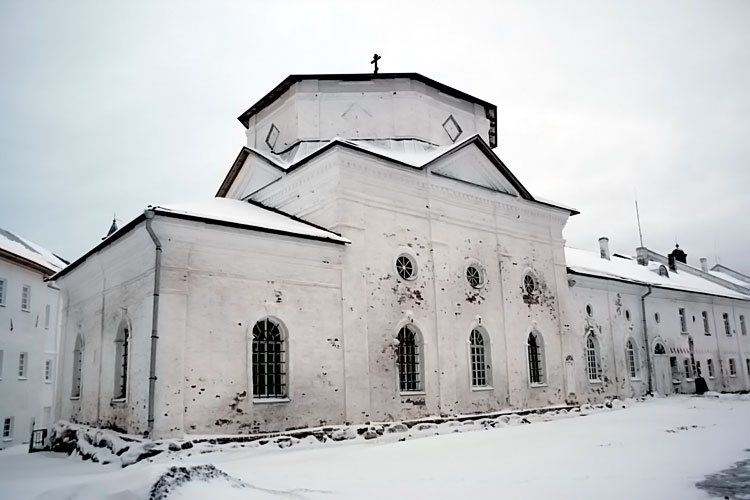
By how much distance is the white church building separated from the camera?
12781 millimetres

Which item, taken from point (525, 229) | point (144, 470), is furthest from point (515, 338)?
point (144, 470)

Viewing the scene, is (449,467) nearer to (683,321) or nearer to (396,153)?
(396,153)

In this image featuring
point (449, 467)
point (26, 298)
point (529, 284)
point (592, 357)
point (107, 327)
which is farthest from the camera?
point (26, 298)

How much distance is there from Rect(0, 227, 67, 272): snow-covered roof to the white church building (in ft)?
28.3

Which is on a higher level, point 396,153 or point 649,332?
point 396,153

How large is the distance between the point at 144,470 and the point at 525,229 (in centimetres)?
1535

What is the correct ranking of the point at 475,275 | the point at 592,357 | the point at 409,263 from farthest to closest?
1. the point at 592,357
2. the point at 475,275
3. the point at 409,263

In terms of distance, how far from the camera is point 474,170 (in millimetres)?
19031

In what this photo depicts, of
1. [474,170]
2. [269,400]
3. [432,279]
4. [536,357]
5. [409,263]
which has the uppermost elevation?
[474,170]

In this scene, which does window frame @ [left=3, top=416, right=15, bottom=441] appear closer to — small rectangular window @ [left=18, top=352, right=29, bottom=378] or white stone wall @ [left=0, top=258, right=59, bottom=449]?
white stone wall @ [left=0, top=258, right=59, bottom=449]

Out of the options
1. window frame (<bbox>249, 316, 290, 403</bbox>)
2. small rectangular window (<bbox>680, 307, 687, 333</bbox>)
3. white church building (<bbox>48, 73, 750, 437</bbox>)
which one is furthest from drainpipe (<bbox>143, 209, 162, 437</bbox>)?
small rectangular window (<bbox>680, 307, 687, 333</bbox>)

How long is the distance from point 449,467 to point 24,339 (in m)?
22.1

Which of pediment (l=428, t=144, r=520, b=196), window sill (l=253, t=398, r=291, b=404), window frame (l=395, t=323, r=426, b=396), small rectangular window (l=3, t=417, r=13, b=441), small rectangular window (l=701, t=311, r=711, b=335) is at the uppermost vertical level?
pediment (l=428, t=144, r=520, b=196)

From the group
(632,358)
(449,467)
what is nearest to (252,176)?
(449,467)
